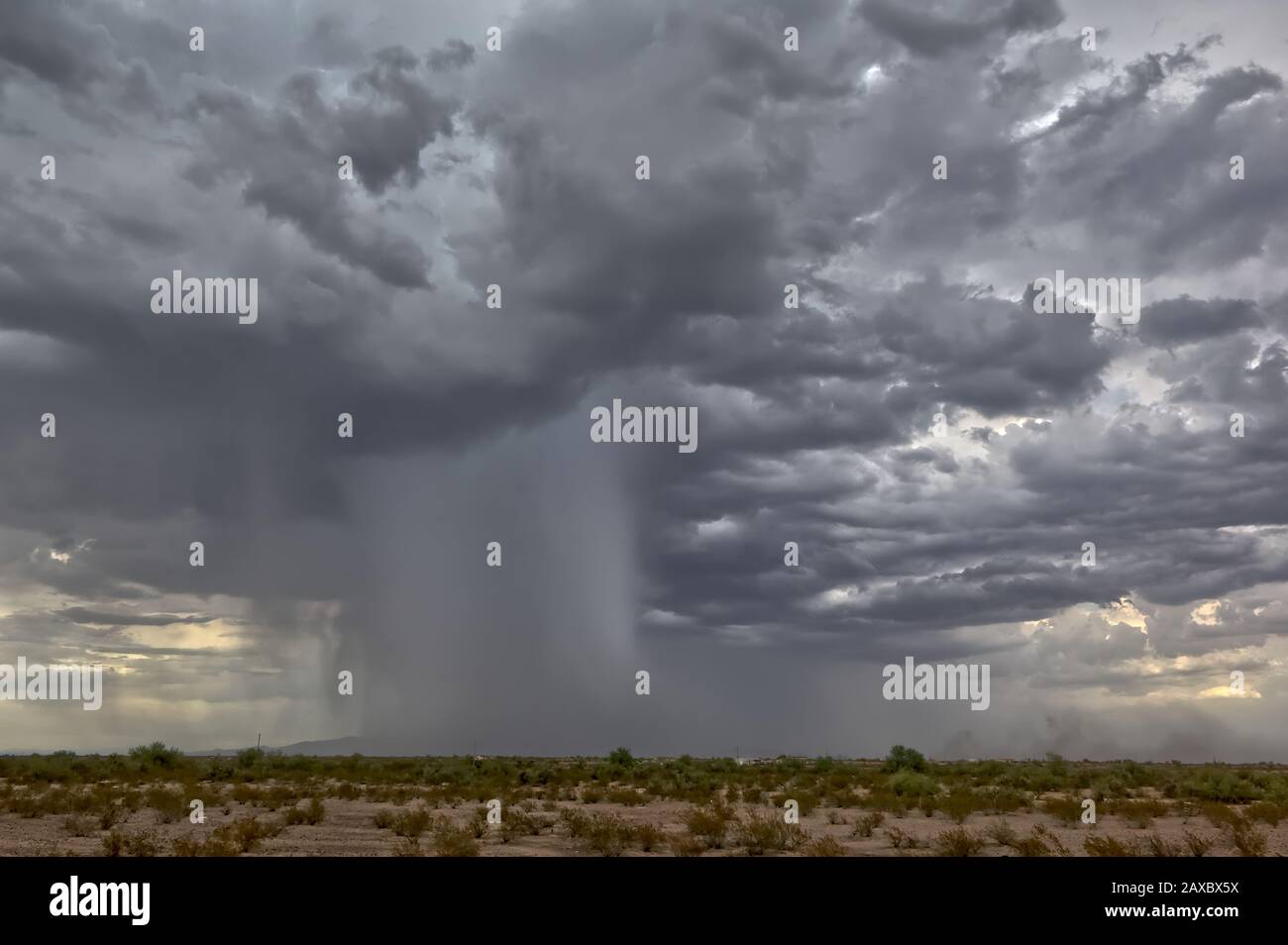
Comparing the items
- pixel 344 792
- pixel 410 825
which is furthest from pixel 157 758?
pixel 410 825

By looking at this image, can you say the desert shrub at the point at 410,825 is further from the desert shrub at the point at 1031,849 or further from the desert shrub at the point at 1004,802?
the desert shrub at the point at 1004,802

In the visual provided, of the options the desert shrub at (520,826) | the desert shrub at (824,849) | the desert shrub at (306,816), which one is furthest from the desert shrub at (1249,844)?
the desert shrub at (306,816)

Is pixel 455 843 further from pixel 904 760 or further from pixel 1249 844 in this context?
pixel 904 760
